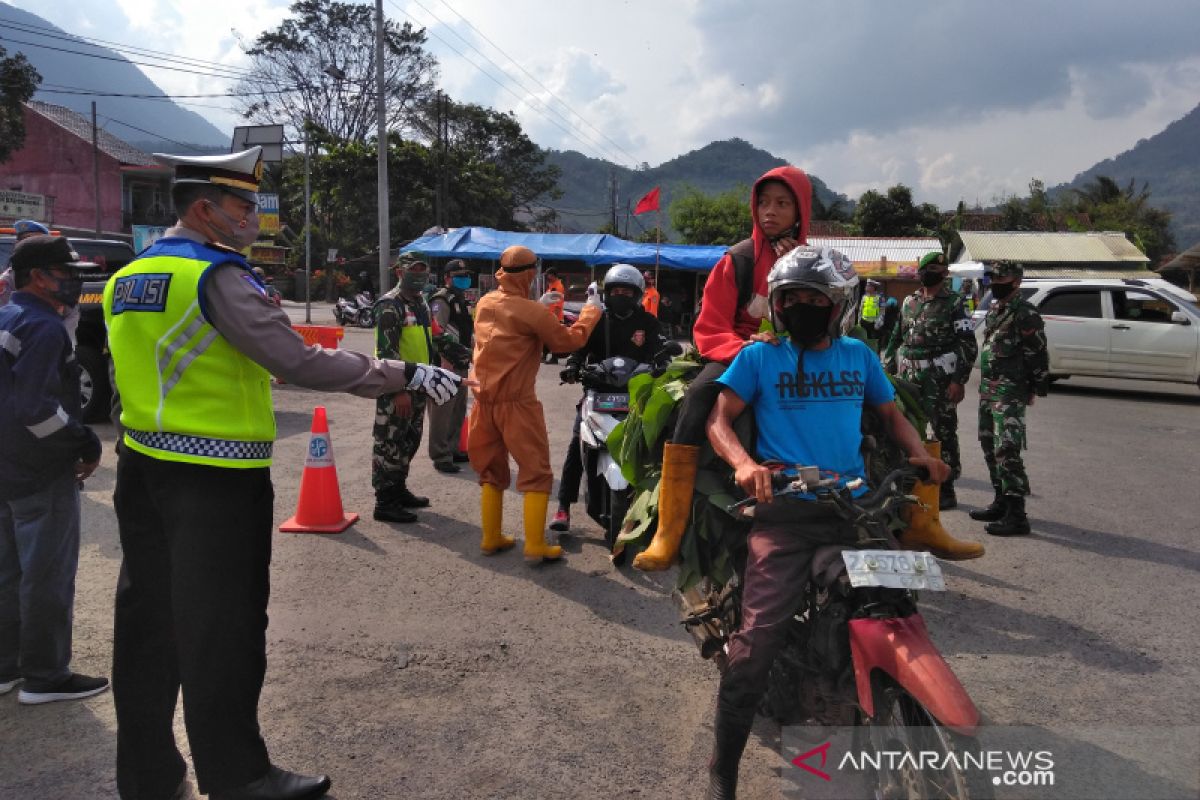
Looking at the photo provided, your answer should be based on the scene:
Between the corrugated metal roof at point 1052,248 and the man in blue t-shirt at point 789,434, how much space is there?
28.9 m

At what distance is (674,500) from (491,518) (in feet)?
9.08

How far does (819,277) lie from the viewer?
275 cm

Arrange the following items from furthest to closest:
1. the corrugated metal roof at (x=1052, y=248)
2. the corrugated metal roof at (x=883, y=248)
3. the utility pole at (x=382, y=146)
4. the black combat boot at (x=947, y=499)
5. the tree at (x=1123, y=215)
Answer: the tree at (x=1123, y=215), the corrugated metal roof at (x=883, y=248), the corrugated metal roof at (x=1052, y=248), the utility pole at (x=382, y=146), the black combat boot at (x=947, y=499)

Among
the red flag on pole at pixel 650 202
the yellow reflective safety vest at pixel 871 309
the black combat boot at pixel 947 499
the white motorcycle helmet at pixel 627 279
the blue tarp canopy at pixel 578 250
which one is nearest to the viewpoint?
the white motorcycle helmet at pixel 627 279

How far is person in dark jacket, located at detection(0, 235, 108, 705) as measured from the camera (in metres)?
3.37

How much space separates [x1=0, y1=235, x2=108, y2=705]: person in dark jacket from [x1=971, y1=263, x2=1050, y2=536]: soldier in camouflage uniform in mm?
5848

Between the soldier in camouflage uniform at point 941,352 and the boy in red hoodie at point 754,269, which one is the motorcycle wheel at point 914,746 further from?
the soldier in camouflage uniform at point 941,352

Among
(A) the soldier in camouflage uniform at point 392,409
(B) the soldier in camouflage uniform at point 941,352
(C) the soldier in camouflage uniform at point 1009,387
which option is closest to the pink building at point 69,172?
(A) the soldier in camouflage uniform at point 392,409

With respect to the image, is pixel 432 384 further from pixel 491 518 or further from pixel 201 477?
pixel 491 518

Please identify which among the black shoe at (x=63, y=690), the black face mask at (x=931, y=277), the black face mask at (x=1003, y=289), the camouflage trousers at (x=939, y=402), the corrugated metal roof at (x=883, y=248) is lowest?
the black shoe at (x=63, y=690)

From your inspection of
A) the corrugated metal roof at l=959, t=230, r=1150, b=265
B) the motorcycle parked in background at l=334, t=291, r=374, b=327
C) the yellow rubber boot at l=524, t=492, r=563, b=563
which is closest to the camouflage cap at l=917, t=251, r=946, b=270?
the yellow rubber boot at l=524, t=492, r=563, b=563

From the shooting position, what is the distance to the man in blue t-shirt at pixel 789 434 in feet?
8.71

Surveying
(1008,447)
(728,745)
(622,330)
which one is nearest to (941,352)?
(1008,447)

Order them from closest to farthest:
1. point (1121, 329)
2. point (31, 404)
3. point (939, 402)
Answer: point (31, 404) → point (939, 402) → point (1121, 329)
